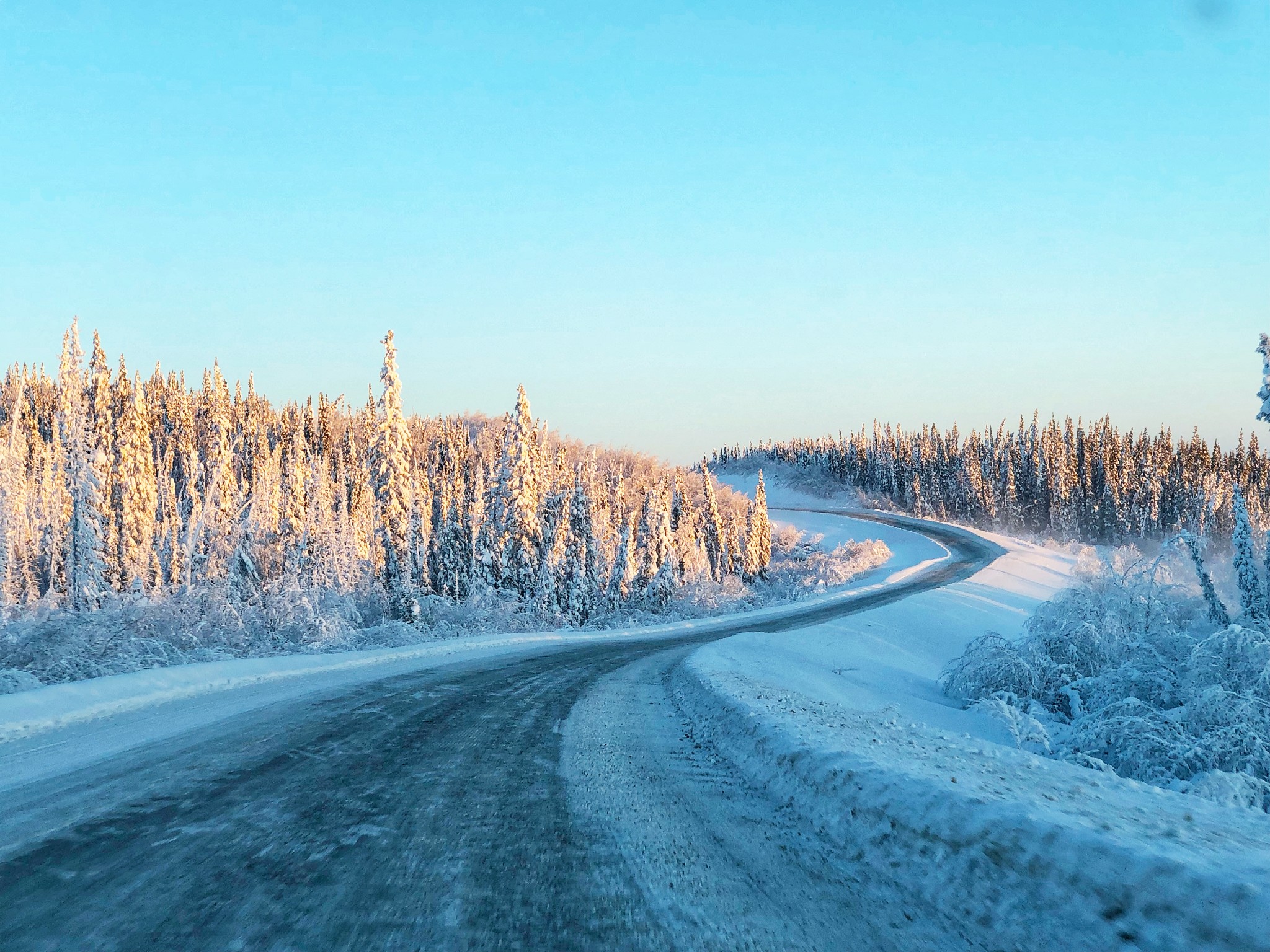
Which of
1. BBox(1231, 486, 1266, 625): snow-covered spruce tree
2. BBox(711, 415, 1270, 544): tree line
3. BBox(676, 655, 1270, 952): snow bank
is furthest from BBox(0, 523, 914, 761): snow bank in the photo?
BBox(711, 415, 1270, 544): tree line

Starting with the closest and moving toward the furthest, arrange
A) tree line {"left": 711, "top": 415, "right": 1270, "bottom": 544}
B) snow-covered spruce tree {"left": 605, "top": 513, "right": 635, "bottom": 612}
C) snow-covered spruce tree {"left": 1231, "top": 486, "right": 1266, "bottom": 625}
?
1. snow-covered spruce tree {"left": 1231, "top": 486, "right": 1266, "bottom": 625}
2. snow-covered spruce tree {"left": 605, "top": 513, "right": 635, "bottom": 612}
3. tree line {"left": 711, "top": 415, "right": 1270, "bottom": 544}

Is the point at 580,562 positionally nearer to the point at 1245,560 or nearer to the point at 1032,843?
the point at 1245,560

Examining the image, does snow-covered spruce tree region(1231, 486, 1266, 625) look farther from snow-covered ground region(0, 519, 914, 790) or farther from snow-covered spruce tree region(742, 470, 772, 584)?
snow-covered spruce tree region(742, 470, 772, 584)

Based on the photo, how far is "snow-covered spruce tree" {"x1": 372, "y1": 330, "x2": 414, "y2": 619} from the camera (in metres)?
32.1

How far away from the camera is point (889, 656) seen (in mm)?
20469

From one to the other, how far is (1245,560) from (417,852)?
23.5 m

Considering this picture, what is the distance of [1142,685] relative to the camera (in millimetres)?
12375

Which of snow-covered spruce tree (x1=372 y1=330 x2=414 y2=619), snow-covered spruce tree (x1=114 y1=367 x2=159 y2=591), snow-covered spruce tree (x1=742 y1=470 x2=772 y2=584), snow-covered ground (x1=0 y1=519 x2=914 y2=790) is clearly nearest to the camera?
snow-covered ground (x1=0 y1=519 x2=914 y2=790)

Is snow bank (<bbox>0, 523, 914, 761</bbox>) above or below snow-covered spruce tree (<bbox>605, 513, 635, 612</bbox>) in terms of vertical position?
above

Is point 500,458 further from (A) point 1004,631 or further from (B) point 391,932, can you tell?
(B) point 391,932

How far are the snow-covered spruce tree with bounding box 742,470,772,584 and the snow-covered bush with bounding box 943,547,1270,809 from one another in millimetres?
44804

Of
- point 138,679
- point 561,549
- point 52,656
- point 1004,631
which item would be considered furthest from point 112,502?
point 1004,631

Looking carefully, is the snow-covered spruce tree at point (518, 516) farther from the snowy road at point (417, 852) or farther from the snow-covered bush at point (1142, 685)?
the snowy road at point (417, 852)

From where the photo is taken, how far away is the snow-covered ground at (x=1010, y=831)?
2756 millimetres
